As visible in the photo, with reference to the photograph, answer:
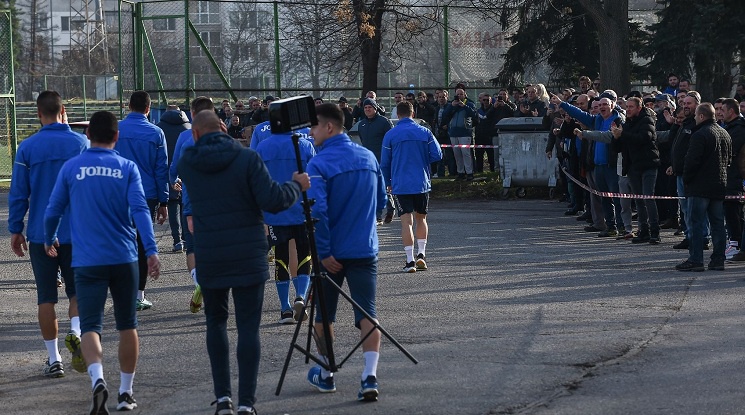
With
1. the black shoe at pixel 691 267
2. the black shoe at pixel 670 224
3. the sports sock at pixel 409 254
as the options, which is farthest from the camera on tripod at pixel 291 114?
the black shoe at pixel 670 224

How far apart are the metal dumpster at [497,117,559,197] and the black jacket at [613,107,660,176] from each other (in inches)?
228

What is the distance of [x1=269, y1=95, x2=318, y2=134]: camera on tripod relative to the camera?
24.1 feet

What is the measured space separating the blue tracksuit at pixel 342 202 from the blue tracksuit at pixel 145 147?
13.3ft

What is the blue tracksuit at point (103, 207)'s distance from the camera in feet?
24.1

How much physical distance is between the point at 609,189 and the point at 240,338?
35.1ft

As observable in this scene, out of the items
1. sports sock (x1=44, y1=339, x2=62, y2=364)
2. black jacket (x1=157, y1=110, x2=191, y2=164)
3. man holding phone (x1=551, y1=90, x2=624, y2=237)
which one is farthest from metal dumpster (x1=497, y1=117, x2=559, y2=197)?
sports sock (x1=44, y1=339, x2=62, y2=364)

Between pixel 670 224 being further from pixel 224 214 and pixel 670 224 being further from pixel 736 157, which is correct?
pixel 224 214

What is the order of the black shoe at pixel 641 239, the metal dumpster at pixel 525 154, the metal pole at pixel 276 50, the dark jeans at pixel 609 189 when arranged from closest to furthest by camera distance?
the black shoe at pixel 641 239 → the dark jeans at pixel 609 189 → the metal dumpster at pixel 525 154 → the metal pole at pixel 276 50

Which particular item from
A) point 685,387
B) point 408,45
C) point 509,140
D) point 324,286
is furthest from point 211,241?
point 408,45

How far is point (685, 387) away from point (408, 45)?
22.5m

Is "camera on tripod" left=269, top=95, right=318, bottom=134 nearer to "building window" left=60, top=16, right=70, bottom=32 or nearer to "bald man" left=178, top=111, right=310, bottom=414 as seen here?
"bald man" left=178, top=111, right=310, bottom=414

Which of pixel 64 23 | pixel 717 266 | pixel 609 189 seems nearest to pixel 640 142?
pixel 609 189

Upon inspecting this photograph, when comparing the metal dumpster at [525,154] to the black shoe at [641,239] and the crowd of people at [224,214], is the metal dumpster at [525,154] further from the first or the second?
the crowd of people at [224,214]

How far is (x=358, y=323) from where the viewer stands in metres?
7.77
